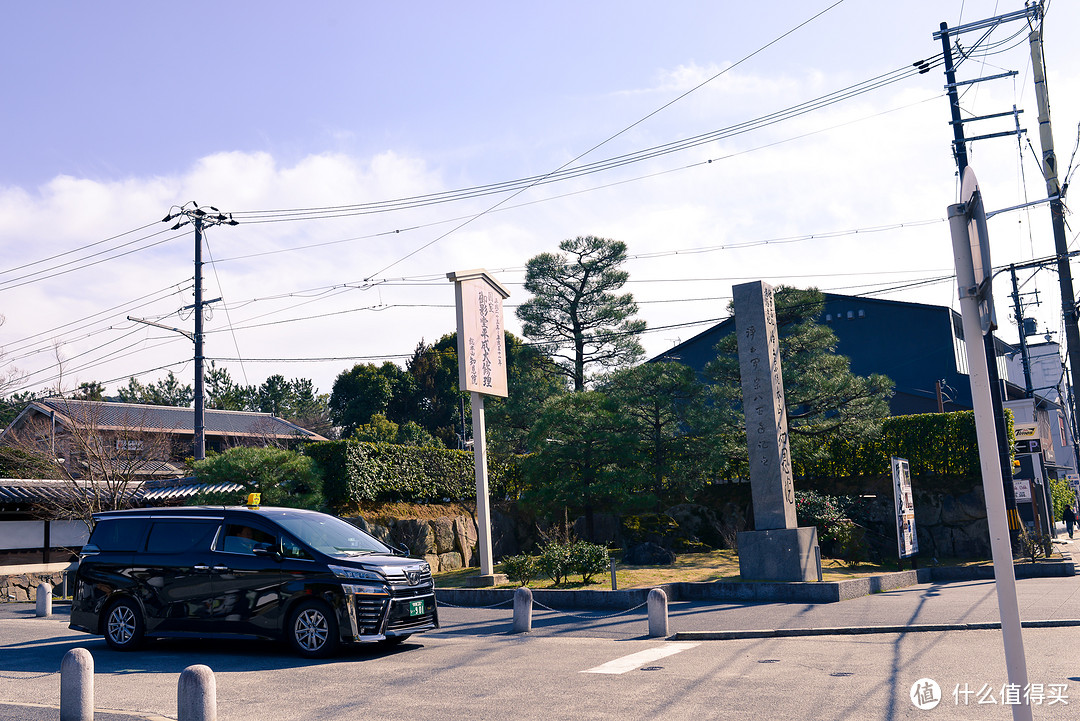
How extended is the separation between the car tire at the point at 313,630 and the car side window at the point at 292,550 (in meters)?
0.56

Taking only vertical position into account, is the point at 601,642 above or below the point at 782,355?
below

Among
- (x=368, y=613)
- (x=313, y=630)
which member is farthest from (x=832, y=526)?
(x=313, y=630)

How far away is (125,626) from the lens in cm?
1027

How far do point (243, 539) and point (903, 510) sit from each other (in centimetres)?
1305

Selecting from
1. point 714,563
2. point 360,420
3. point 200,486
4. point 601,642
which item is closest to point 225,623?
point 601,642

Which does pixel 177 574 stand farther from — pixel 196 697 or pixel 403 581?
pixel 196 697

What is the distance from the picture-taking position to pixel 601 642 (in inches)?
406

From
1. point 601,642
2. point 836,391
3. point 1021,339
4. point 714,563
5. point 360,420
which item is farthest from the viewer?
point 360,420

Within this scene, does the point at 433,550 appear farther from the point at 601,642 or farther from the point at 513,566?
the point at 601,642

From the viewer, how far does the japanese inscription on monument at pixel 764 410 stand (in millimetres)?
15711

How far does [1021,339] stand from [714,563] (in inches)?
868

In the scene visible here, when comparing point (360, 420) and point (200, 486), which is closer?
point (200, 486)

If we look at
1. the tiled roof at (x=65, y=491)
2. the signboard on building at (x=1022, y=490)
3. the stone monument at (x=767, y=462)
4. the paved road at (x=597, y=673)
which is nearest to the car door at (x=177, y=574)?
the paved road at (x=597, y=673)

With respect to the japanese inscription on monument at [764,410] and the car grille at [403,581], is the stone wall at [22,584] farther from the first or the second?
the japanese inscription on monument at [764,410]
